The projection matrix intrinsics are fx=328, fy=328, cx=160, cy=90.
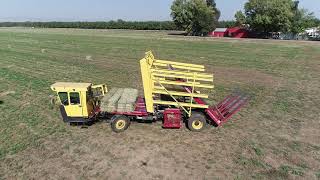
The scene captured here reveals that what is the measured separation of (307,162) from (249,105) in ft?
21.8

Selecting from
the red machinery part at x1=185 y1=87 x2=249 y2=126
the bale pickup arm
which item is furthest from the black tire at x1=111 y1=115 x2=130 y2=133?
the red machinery part at x1=185 y1=87 x2=249 y2=126

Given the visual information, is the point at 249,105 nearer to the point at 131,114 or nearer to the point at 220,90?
the point at 220,90

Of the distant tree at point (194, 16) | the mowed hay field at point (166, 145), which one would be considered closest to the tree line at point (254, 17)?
the distant tree at point (194, 16)

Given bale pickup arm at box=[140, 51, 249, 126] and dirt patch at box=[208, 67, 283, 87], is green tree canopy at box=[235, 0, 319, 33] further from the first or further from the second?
bale pickup arm at box=[140, 51, 249, 126]

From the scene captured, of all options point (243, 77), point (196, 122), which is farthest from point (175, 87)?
point (243, 77)

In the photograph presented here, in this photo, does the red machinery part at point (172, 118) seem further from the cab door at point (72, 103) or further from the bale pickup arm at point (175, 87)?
the cab door at point (72, 103)

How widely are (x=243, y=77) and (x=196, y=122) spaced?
13142mm

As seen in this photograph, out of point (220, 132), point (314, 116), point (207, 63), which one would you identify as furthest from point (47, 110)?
point (207, 63)

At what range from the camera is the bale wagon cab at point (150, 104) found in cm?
1243

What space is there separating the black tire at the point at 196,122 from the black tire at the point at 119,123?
2.45 metres

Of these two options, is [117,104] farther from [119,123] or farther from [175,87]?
[175,87]

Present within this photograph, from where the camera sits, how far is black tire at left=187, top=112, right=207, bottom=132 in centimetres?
1285

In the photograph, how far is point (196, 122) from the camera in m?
12.9

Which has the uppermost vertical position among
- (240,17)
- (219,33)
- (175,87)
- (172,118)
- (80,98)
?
(240,17)
